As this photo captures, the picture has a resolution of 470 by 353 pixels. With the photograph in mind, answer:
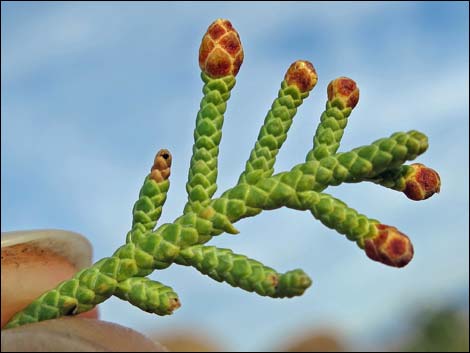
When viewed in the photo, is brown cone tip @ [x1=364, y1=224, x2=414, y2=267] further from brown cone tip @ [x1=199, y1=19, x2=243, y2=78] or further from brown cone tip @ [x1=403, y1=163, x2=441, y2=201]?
brown cone tip @ [x1=199, y1=19, x2=243, y2=78]

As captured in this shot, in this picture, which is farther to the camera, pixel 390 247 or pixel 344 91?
pixel 344 91

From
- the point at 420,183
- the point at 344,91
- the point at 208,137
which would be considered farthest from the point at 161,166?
the point at 420,183

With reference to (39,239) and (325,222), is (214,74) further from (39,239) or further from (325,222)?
(39,239)

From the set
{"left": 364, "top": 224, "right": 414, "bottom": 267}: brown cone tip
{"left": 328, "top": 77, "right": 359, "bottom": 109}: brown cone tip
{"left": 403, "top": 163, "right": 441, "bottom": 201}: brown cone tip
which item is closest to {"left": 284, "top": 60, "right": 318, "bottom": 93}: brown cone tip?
{"left": 328, "top": 77, "right": 359, "bottom": 109}: brown cone tip

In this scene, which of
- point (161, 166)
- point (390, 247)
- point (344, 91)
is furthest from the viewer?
point (344, 91)

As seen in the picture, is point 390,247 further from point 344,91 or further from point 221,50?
point 221,50

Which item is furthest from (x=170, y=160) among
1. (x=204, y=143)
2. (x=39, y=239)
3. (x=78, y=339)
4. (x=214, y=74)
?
(x=78, y=339)

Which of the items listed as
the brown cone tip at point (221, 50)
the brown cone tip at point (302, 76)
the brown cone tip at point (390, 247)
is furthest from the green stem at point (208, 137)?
the brown cone tip at point (390, 247)
